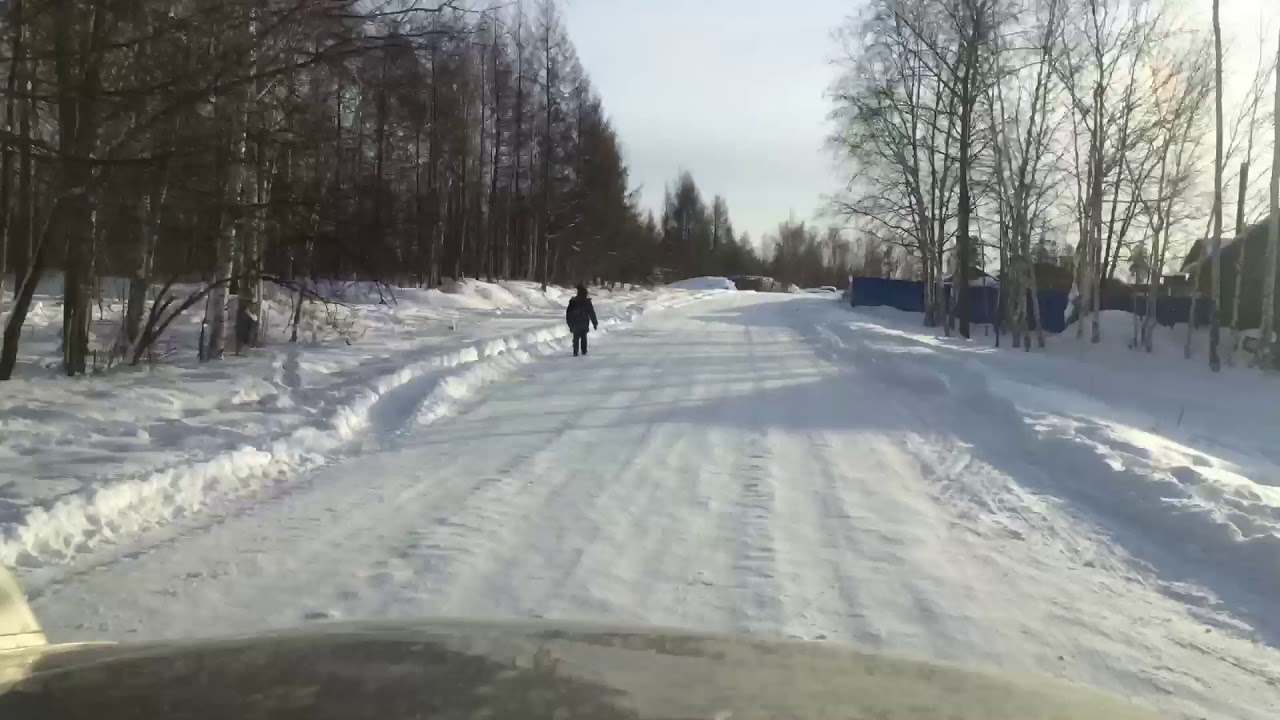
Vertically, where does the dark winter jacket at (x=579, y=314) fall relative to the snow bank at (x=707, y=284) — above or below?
below

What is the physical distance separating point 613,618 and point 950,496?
4.48 m

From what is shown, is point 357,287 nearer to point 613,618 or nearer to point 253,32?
point 253,32

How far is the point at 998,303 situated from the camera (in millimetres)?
39688

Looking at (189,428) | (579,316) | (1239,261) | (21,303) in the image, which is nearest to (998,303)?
(1239,261)

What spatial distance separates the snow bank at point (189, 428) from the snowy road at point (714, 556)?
1.67 feet

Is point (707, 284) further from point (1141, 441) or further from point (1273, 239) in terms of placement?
point (1141, 441)

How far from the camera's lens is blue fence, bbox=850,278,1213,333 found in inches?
1559

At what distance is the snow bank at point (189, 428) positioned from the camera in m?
7.11

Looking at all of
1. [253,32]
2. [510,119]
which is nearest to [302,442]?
[253,32]

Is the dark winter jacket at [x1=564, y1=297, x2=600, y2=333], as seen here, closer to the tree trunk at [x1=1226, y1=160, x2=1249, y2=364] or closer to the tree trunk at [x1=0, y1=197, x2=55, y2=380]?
the tree trunk at [x1=0, y1=197, x2=55, y2=380]

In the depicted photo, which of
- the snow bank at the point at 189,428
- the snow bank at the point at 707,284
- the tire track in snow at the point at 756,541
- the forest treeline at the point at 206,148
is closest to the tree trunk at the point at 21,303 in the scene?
the forest treeline at the point at 206,148

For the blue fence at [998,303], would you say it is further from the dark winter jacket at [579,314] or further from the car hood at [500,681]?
the car hood at [500,681]

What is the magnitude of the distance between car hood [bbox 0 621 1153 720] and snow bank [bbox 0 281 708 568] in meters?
3.95

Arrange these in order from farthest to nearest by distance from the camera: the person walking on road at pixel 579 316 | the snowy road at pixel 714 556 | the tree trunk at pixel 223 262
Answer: the person walking on road at pixel 579 316 < the tree trunk at pixel 223 262 < the snowy road at pixel 714 556
